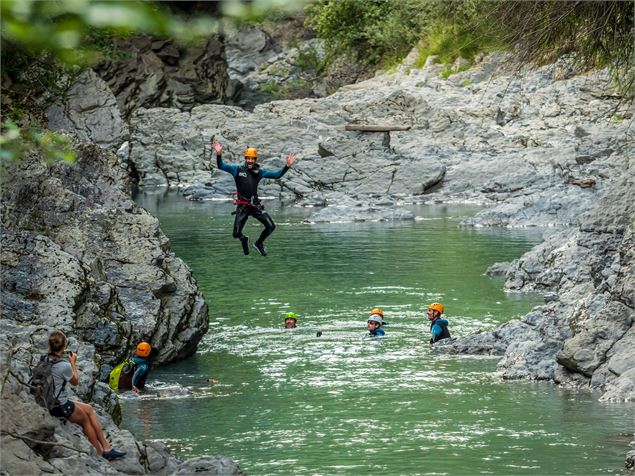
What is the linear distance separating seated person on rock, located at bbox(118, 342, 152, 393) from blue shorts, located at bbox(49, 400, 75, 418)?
24.2 feet

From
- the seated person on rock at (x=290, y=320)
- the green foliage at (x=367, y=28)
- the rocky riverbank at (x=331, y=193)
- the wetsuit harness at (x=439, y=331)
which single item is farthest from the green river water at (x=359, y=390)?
the green foliage at (x=367, y=28)

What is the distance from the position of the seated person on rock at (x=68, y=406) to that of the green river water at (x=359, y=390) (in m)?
2.81

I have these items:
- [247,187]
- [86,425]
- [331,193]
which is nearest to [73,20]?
[86,425]

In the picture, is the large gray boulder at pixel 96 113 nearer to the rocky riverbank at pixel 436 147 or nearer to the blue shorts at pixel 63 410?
the rocky riverbank at pixel 436 147

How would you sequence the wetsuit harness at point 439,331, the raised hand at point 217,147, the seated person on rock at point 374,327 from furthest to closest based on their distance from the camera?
the seated person on rock at point 374,327 → the wetsuit harness at point 439,331 → the raised hand at point 217,147

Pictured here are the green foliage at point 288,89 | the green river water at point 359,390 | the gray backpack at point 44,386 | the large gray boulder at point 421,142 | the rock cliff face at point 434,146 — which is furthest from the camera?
the green foliage at point 288,89

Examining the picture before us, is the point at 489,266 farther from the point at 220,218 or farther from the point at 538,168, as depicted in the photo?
the point at 538,168

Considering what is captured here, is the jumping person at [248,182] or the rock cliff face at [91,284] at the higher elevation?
the jumping person at [248,182]

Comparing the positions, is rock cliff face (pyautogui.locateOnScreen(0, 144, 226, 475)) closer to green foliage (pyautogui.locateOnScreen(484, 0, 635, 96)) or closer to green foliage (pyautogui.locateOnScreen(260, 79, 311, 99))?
green foliage (pyautogui.locateOnScreen(484, 0, 635, 96))

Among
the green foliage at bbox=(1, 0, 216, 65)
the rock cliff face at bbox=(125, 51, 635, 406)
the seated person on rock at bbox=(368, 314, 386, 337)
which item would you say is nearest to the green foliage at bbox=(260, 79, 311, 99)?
the rock cliff face at bbox=(125, 51, 635, 406)

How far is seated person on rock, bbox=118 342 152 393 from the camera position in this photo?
1938cm

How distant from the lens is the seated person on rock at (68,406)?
1194 centimetres

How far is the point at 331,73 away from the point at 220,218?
1505 inches

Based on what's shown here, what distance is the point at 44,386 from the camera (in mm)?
11867
